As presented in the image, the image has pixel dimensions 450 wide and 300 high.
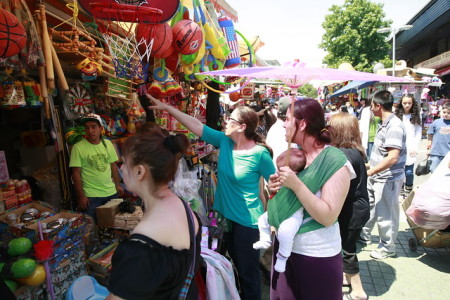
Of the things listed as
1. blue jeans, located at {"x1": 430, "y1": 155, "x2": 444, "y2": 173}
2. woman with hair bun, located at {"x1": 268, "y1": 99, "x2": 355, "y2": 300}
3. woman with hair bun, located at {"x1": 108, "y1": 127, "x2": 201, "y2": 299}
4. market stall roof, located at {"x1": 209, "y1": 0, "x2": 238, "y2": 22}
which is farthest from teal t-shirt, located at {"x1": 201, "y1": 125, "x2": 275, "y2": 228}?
blue jeans, located at {"x1": 430, "y1": 155, "x2": 444, "y2": 173}

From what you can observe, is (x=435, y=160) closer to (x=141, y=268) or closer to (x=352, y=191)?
(x=352, y=191)

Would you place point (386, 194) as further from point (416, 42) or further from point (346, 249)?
point (416, 42)

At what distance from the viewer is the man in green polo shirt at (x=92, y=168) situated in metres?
3.52

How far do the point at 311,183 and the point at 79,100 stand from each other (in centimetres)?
359

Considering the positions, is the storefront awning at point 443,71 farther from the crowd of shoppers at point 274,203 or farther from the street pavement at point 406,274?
the crowd of shoppers at point 274,203

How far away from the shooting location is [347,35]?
27.1 metres

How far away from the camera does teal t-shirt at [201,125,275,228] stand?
2621mm

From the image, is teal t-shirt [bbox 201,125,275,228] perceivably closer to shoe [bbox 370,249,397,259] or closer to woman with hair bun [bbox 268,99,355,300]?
woman with hair bun [bbox 268,99,355,300]

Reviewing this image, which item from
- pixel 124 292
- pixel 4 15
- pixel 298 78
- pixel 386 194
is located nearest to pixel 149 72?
pixel 4 15

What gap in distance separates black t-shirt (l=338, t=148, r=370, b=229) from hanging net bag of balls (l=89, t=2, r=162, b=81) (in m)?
2.14

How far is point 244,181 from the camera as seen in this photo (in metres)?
2.62

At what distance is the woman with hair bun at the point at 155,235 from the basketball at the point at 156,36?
1.61m

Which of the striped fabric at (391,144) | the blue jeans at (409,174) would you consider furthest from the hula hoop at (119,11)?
the blue jeans at (409,174)

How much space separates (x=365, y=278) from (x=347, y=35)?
2842cm
